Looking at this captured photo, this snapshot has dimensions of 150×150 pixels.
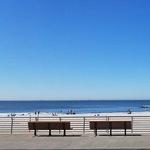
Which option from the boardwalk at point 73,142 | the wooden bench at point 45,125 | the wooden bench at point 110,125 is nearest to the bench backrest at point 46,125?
the wooden bench at point 45,125

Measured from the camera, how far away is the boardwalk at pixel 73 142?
15906mm

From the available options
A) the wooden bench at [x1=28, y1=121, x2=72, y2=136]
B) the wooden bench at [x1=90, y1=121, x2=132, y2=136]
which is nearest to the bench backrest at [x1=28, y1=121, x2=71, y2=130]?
the wooden bench at [x1=28, y1=121, x2=72, y2=136]

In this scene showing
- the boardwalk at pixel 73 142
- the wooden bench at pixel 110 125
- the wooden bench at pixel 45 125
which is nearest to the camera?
the boardwalk at pixel 73 142

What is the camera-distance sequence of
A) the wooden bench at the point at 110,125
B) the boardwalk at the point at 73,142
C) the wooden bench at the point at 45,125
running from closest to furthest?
the boardwalk at the point at 73,142 → the wooden bench at the point at 110,125 → the wooden bench at the point at 45,125

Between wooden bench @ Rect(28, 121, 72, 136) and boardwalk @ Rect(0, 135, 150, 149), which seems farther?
wooden bench @ Rect(28, 121, 72, 136)

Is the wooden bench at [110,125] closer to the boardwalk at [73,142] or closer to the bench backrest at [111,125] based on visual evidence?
the bench backrest at [111,125]

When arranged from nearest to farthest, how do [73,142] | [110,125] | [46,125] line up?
[73,142] < [110,125] < [46,125]

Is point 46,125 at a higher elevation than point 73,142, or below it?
higher

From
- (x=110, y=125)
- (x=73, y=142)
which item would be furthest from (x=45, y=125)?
(x=73, y=142)

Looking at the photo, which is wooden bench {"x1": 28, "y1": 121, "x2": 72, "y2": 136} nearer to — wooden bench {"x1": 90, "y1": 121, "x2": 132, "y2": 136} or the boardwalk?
the boardwalk

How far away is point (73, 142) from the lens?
1720 cm

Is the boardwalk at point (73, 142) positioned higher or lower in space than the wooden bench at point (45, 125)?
lower

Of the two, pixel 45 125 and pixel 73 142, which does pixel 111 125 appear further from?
pixel 73 142

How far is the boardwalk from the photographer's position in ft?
52.2
